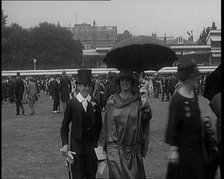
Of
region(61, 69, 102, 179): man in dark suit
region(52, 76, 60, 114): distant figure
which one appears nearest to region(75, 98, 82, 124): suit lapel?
region(61, 69, 102, 179): man in dark suit

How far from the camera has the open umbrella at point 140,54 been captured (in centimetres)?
572

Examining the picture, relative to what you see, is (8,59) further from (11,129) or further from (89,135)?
(11,129)

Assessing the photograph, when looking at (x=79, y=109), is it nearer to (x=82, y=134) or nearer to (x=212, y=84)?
(x=82, y=134)

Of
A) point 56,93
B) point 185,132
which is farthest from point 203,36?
point 56,93

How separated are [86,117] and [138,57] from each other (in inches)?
35.8

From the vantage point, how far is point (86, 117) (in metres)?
5.93

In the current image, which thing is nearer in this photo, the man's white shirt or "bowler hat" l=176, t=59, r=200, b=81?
"bowler hat" l=176, t=59, r=200, b=81

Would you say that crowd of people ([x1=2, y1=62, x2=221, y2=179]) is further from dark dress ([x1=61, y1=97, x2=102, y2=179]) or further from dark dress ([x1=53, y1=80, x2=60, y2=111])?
dark dress ([x1=53, y1=80, x2=60, y2=111])

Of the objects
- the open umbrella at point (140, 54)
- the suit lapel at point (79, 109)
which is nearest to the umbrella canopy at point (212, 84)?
the open umbrella at point (140, 54)

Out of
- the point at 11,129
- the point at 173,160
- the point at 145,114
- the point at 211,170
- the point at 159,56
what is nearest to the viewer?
the point at 173,160

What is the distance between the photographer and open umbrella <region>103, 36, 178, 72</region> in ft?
18.8

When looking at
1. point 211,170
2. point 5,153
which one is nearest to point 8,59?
point 5,153

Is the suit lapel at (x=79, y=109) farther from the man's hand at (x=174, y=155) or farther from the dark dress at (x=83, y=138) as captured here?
the man's hand at (x=174, y=155)

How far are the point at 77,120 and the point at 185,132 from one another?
1.66 meters
